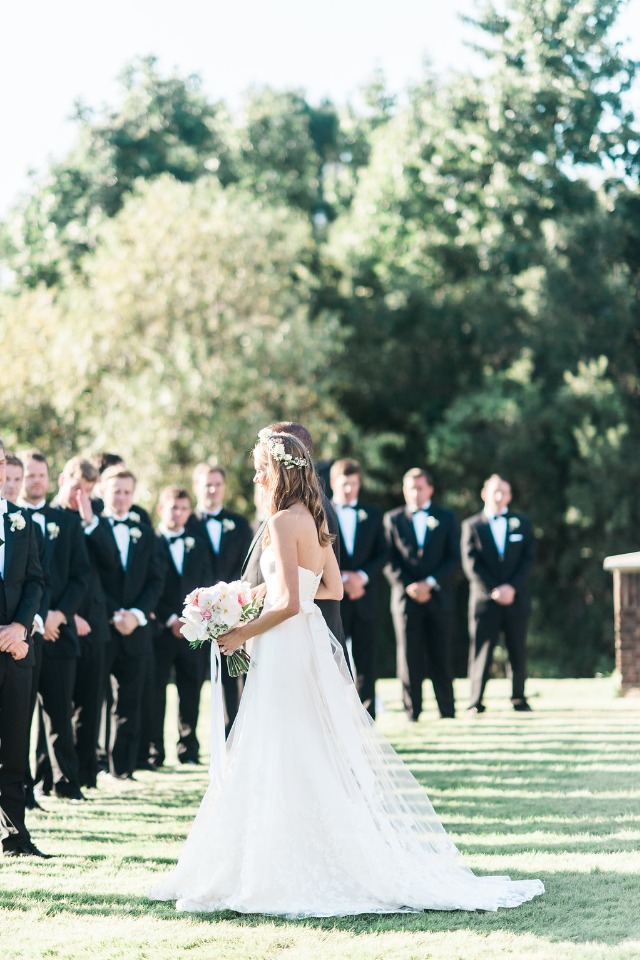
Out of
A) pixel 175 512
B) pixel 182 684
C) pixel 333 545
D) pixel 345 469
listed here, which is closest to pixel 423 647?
pixel 345 469

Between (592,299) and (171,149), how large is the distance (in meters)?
13.0

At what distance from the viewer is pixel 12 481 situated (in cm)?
754

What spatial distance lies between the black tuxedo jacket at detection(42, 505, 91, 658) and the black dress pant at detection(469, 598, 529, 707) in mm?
5406

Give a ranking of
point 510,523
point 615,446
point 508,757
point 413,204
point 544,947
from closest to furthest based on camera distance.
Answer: point 544,947 < point 508,757 < point 510,523 < point 615,446 < point 413,204

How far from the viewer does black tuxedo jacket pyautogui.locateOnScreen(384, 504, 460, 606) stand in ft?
40.3

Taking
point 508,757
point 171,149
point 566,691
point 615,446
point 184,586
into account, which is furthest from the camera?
point 171,149

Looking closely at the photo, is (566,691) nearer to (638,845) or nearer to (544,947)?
(638,845)

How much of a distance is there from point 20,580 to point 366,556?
18.5 feet

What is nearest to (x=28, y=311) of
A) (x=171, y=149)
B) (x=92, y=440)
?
(x=92, y=440)

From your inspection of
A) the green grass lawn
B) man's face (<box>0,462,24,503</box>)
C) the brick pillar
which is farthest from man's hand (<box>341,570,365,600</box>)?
man's face (<box>0,462,24,503</box>)

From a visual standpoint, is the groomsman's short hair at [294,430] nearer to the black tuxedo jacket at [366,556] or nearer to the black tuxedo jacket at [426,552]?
the black tuxedo jacket at [366,556]

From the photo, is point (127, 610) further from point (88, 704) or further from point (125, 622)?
point (88, 704)

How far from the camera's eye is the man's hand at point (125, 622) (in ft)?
30.2

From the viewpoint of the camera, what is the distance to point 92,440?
25672mm
